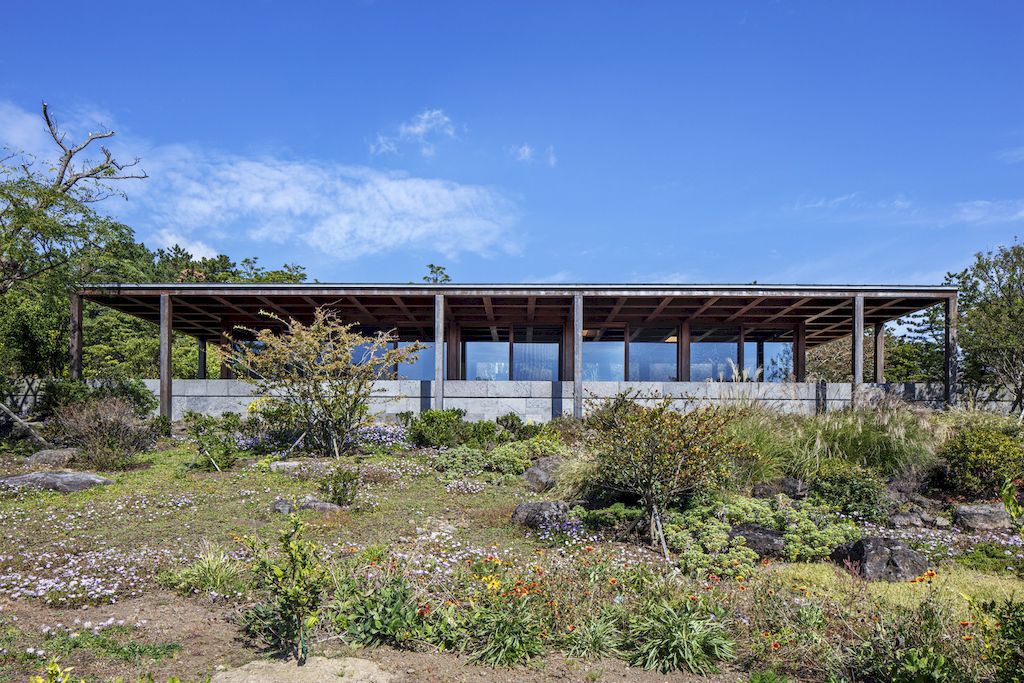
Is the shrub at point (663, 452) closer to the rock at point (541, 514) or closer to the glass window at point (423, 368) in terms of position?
the rock at point (541, 514)

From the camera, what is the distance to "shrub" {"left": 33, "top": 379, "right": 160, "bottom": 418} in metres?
14.2

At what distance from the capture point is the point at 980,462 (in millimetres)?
8445

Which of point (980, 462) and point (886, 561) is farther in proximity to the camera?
point (980, 462)

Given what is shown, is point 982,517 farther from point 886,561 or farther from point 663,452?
point 663,452

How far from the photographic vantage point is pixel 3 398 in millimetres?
14516

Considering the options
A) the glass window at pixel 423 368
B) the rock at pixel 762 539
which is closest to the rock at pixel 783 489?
the rock at pixel 762 539

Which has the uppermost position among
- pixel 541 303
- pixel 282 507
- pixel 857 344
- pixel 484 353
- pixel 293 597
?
pixel 541 303

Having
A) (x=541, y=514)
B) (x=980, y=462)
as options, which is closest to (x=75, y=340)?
(x=541, y=514)

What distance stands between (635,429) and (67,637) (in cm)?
523

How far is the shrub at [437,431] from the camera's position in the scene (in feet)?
39.8

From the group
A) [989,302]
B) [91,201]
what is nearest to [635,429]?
[989,302]

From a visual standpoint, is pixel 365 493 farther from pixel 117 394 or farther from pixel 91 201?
pixel 91 201

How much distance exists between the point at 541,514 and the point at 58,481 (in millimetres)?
7388

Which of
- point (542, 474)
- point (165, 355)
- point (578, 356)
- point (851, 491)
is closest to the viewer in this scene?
point (851, 491)
